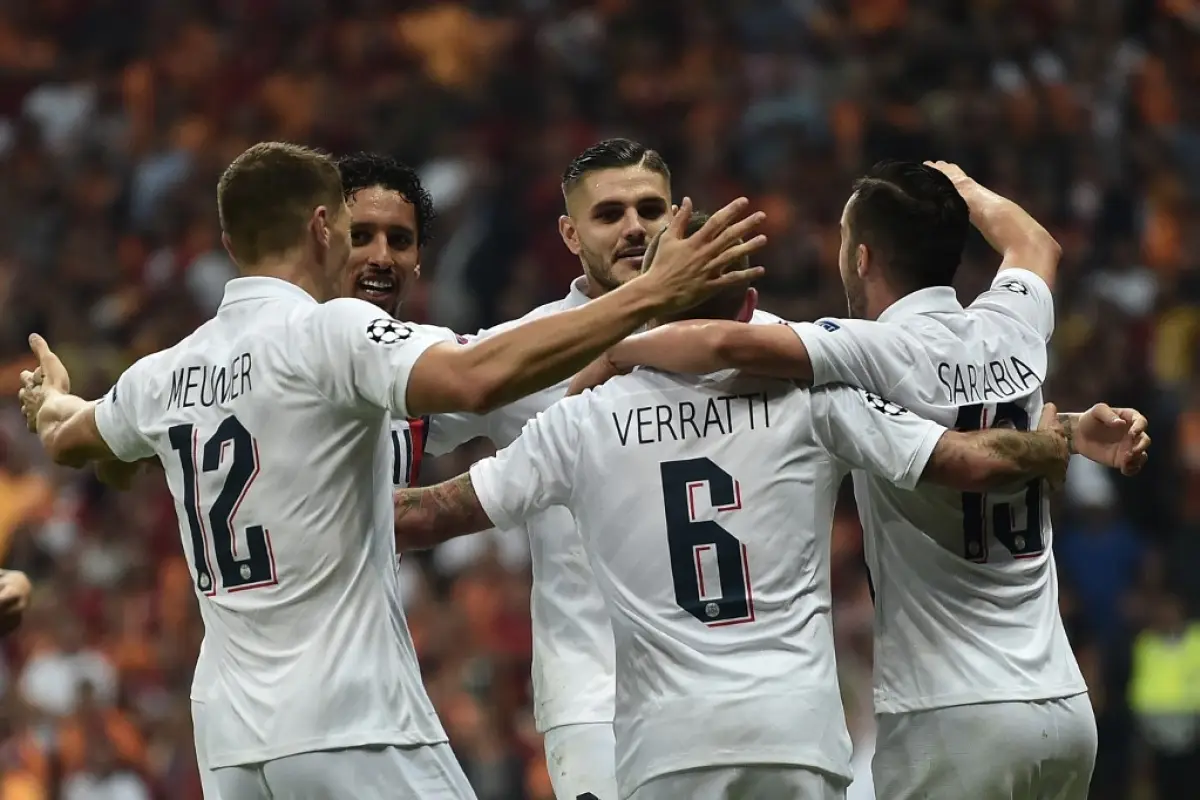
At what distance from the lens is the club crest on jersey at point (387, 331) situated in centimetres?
440

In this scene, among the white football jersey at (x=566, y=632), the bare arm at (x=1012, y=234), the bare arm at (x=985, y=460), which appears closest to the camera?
the bare arm at (x=985, y=460)

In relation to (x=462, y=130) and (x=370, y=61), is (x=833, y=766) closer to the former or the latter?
(x=462, y=130)

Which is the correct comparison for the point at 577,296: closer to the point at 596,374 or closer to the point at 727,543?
the point at 596,374

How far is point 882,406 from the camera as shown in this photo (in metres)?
4.90

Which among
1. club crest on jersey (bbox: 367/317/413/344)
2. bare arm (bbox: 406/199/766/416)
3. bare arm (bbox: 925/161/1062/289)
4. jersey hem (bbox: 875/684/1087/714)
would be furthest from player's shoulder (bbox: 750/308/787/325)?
jersey hem (bbox: 875/684/1087/714)

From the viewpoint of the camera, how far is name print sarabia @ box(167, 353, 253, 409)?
466 cm

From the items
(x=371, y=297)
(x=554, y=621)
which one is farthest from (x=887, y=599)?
(x=371, y=297)

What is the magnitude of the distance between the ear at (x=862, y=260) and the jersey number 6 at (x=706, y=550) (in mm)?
912

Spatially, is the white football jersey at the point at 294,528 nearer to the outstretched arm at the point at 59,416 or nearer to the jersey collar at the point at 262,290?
the jersey collar at the point at 262,290

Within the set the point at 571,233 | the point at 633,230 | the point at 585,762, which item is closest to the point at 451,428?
the point at 571,233

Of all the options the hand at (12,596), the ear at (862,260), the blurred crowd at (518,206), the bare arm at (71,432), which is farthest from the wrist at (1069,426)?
the blurred crowd at (518,206)

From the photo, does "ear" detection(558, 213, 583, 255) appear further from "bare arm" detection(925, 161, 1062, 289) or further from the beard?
"bare arm" detection(925, 161, 1062, 289)

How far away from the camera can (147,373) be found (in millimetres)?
4941

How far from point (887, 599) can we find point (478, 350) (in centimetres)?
151
